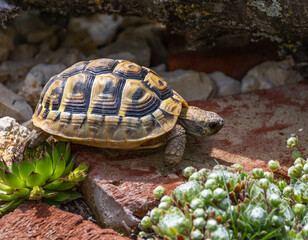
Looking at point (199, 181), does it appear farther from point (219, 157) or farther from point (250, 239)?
point (219, 157)

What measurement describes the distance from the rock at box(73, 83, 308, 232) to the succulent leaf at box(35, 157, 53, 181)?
0.33m

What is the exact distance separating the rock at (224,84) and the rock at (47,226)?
2876 mm

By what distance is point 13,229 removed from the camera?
2852 millimetres

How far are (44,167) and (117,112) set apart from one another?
75cm

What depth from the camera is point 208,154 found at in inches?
140

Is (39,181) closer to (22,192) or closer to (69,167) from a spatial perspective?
(22,192)

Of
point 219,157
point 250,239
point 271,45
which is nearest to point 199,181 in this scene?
point 250,239

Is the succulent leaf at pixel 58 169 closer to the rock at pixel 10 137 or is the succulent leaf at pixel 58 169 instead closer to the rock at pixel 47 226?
the rock at pixel 47 226

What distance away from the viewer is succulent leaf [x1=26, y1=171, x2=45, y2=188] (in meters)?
2.97

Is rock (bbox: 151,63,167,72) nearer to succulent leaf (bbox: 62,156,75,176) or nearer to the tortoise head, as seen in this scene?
the tortoise head

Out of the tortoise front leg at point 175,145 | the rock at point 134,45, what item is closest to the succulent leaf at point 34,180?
the tortoise front leg at point 175,145

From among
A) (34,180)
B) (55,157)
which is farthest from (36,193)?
(55,157)

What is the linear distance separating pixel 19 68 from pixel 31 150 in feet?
7.35

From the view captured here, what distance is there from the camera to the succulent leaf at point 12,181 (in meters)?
2.97
